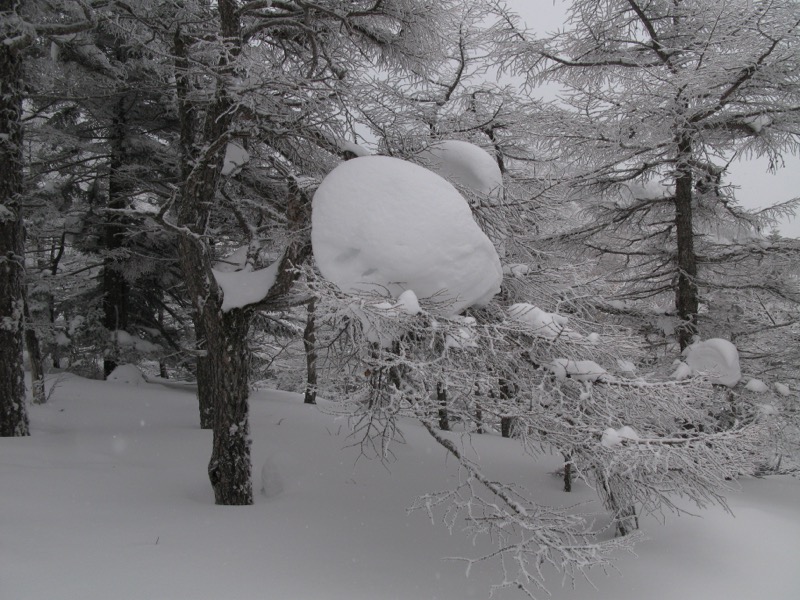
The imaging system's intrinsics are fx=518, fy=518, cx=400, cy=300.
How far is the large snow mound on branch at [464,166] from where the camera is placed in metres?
5.17

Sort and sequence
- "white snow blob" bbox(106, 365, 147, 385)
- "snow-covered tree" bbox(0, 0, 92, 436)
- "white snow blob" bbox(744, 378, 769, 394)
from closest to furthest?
"snow-covered tree" bbox(0, 0, 92, 436) < "white snow blob" bbox(744, 378, 769, 394) < "white snow blob" bbox(106, 365, 147, 385)

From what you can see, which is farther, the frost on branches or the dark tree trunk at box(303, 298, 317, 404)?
the dark tree trunk at box(303, 298, 317, 404)

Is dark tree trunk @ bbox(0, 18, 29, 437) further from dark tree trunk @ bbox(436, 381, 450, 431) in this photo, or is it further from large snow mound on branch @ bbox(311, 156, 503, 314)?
dark tree trunk @ bbox(436, 381, 450, 431)

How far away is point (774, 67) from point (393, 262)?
20.2ft

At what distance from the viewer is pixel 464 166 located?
17.1 ft

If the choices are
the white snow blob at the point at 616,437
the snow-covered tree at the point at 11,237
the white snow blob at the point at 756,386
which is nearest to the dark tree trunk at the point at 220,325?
the snow-covered tree at the point at 11,237

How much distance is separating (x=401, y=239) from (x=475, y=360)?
118 centimetres

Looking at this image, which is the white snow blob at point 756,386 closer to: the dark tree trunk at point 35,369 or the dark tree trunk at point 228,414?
the dark tree trunk at point 228,414

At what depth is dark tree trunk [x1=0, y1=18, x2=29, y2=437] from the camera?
23.9 feet

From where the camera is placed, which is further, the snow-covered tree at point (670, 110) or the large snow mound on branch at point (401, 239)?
the snow-covered tree at point (670, 110)

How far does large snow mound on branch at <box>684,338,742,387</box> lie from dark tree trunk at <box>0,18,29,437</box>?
31.4 ft

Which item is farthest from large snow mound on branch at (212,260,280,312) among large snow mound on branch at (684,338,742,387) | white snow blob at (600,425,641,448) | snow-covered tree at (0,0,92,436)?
large snow mound on branch at (684,338,742,387)

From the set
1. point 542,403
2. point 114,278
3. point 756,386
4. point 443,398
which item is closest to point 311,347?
point 443,398

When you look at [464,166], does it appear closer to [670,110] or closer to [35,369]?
[670,110]
